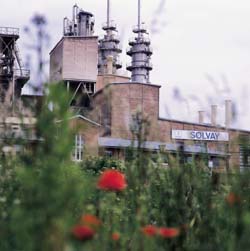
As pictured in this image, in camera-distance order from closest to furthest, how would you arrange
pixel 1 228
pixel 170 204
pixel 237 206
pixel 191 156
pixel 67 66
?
pixel 237 206
pixel 1 228
pixel 170 204
pixel 191 156
pixel 67 66

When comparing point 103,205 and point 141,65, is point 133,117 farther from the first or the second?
point 141,65

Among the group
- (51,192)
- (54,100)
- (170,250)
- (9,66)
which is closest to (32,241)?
(51,192)

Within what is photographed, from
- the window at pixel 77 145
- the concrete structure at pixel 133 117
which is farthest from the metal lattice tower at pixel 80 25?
the window at pixel 77 145

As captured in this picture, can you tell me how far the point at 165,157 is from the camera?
530 centimetres

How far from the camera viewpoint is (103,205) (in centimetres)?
417

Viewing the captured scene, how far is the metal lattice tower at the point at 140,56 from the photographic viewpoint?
58.9 meters

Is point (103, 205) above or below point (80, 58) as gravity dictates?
below

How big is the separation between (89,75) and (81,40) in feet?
9.09

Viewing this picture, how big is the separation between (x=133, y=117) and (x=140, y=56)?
5629 centimetres

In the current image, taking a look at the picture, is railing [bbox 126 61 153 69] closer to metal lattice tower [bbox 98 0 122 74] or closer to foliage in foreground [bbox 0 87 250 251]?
metal lattice tower [bbox 98 0 122 74]

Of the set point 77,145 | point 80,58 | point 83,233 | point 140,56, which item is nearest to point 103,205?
point 77,145

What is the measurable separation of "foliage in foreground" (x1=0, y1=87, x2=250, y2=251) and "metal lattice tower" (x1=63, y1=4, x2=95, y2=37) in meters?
46.1

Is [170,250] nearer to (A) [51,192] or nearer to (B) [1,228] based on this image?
(B) [1,228]

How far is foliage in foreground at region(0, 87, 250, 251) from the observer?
2.12 metres
